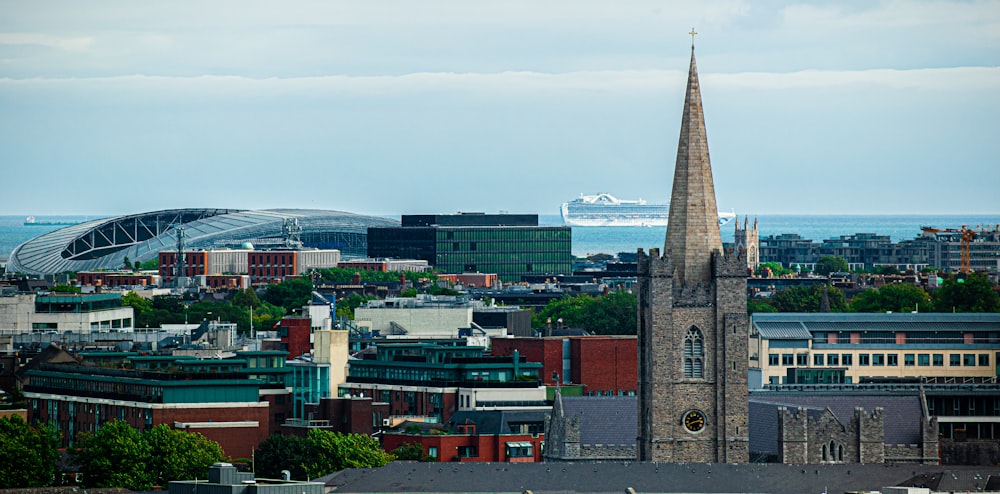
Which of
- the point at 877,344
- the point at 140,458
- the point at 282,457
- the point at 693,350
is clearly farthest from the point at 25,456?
the point at 877,344

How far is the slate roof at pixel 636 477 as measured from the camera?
96250mm

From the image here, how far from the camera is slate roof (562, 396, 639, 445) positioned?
363 ft

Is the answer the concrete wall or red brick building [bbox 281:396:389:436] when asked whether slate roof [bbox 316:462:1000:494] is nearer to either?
red brick building [bbox 281:396:389:436]

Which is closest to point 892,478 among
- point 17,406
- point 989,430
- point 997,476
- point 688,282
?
point 997,476

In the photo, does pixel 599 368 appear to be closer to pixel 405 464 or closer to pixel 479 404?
pixel 479 404

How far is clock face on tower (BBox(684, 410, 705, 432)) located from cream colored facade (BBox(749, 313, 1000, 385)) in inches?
2003

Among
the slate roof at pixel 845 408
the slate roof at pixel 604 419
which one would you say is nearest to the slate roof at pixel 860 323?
the slate roof at pixel 845 408

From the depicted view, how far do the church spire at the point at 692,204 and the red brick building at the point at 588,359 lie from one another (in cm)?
5030

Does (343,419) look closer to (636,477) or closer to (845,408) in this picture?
(845,408)

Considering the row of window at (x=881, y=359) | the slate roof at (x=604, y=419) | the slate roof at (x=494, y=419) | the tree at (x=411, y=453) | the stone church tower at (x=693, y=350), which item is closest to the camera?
the stone church tower at (x=693, y=350)

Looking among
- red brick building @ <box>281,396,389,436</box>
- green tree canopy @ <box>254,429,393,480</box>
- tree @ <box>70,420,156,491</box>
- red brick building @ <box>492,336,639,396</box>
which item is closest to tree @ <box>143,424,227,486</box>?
tree @ <box>70,420,156,491</box>

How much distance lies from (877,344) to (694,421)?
57.3 meters

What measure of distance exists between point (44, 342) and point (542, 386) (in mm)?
49383

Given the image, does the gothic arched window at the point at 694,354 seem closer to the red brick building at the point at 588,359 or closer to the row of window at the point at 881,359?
the red brick building at the point at 588,359
